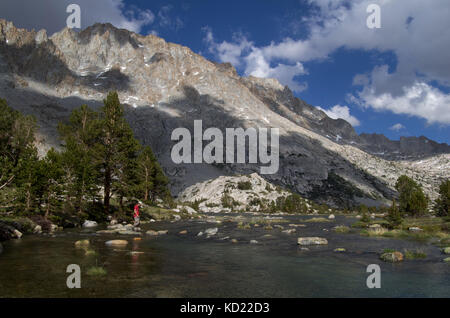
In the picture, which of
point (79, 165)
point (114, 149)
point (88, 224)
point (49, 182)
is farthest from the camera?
point (114, 149)

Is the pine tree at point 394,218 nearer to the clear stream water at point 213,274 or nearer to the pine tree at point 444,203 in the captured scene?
the clear stream water at point 213,274

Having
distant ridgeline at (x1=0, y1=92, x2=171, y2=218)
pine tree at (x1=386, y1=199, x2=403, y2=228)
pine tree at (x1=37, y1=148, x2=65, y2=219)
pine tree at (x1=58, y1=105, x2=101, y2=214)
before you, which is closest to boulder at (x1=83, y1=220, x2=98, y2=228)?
distant ridgeline at (x1=0, y1=92, x2=171, y2=218)

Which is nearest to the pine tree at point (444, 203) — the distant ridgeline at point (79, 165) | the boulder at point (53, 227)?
the distant ridgeline at point (79, 165)

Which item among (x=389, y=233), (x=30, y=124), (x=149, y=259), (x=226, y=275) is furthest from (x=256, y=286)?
(x=30, y=124)

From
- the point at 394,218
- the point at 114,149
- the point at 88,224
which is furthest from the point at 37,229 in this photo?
the point at 394,218

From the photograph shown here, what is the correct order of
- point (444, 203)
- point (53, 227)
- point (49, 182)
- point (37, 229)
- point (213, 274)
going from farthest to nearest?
1. point (444, 203)
2. point (49, 182)
3. point (53, 227)
4. point (37, 229)
5. point (213, 274)

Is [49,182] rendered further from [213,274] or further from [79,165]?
[213,274]

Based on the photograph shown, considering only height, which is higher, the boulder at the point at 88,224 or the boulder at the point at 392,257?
the boulder at the point at 392,257

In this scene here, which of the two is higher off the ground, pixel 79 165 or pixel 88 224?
pixel 79 165

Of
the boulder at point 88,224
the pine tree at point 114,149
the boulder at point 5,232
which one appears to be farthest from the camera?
the pine tree at point 114,149

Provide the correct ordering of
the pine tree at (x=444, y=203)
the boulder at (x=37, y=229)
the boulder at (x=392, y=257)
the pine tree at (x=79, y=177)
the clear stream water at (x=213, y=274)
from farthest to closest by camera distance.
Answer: the pine tree at (x=444, y=203) < the pine tree at (x=79, y=177) < the boulder at (x=37, y=229) < the boulder at (x=392, y=257) < the clear stream water at (x=213, y=274)

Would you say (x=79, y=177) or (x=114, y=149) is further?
(x=114, y=149)
